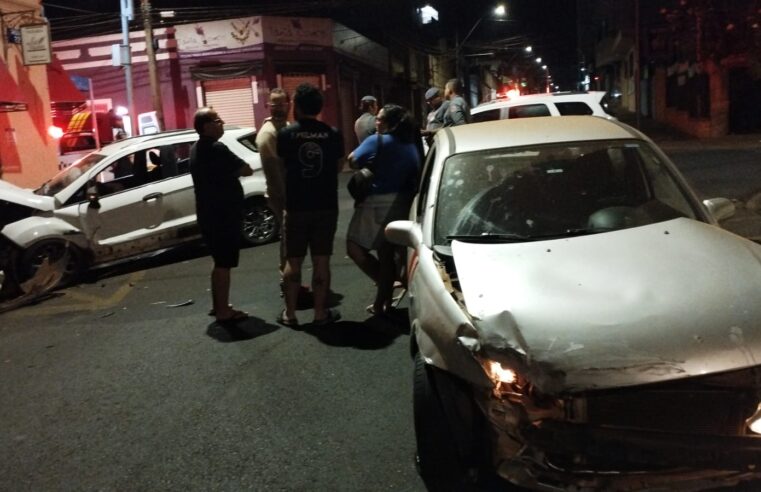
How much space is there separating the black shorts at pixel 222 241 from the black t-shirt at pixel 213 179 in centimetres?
4

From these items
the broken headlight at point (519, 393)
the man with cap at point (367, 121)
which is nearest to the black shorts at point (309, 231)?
the man with cap at point (367, 121)

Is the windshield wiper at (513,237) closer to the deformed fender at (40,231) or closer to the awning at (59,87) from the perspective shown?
the deformed fender at (40,231)

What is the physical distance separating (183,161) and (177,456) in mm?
6150

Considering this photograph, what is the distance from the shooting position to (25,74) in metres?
15.6

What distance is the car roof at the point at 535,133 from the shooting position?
14.2 feet

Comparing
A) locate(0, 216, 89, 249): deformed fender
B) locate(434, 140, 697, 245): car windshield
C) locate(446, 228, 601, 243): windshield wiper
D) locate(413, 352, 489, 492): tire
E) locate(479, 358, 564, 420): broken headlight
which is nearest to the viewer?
locate(479, 358, 564, 420): broken headlight

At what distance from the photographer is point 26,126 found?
15695 mm

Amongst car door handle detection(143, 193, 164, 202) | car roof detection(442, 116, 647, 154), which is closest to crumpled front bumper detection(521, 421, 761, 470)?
car roof detection(442, 116, 647, 154)

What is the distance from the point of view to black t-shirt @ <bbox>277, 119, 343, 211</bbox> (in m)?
5.52

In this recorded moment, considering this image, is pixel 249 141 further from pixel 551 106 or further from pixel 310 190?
pixel 551 106

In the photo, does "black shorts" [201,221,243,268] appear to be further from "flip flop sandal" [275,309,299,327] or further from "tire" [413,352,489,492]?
"tire" [413,352,489,492]

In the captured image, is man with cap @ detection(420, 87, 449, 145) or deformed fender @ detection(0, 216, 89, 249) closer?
deformed fender @ detection(0, 216, 89, 249)

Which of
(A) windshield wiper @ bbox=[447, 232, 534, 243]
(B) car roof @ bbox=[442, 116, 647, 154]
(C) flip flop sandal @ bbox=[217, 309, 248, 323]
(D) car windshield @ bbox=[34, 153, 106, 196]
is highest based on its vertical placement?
(B) car roof @ bbox=[442, 116, 647, 154]

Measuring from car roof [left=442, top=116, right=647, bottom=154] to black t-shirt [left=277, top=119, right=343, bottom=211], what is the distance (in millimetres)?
1230
